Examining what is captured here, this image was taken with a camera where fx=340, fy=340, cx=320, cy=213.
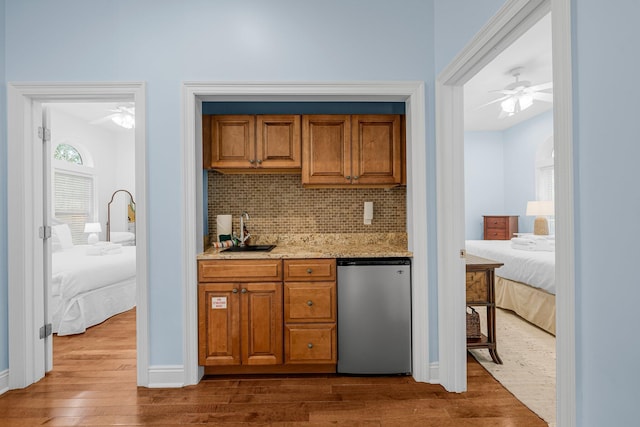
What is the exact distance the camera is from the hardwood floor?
6.70 feet

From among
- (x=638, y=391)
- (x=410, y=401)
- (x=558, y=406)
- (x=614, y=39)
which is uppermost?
(x=614, y=39)

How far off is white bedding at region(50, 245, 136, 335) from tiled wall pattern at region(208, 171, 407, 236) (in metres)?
1.68

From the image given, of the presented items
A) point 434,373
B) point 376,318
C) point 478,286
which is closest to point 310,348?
point 376,318

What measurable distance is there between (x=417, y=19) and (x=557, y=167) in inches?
71.1

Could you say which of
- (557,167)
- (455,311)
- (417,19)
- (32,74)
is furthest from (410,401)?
(32,74)

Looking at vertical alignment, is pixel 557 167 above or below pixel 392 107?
below

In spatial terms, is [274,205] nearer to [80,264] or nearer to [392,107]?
[392,107]

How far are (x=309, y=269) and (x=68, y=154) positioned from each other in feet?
20.0

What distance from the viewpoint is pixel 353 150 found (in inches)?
109

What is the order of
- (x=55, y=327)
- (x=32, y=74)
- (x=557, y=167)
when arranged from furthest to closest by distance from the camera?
(x=55, y=327)
(x=32, y=74)
(x=557, y=167)

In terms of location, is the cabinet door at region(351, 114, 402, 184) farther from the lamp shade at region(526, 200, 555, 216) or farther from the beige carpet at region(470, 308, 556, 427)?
the lamp shade at region(526, 200, 555, 216)

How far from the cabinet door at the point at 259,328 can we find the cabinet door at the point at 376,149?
1173mm

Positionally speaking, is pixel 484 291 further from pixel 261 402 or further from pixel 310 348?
pixel 261 402

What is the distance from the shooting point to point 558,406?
1326 millimetres
